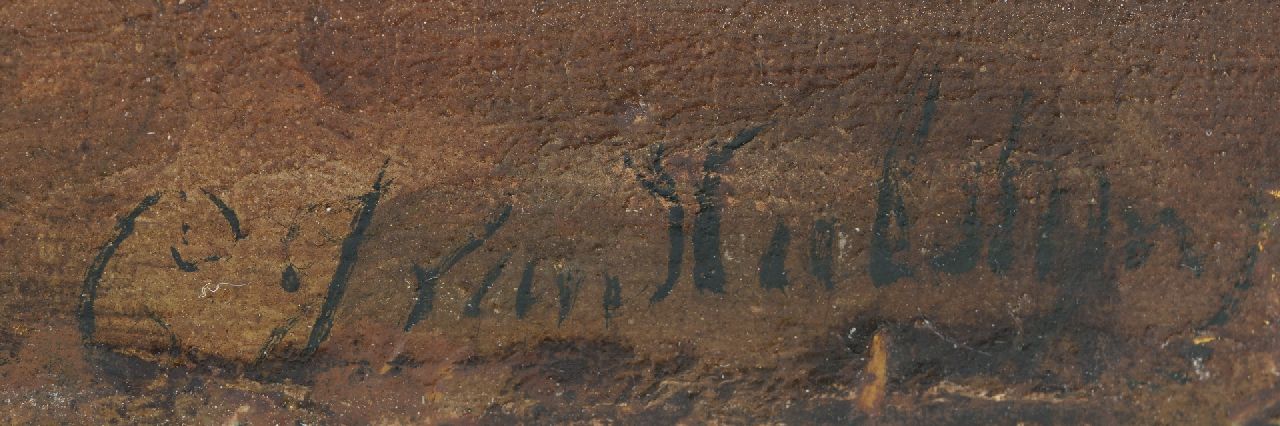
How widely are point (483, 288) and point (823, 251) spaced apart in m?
1.85

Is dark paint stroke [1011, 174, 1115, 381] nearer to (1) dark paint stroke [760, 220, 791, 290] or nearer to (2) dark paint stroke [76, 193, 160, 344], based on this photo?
(1) dark paint stroke [760, 220, 791, 290]

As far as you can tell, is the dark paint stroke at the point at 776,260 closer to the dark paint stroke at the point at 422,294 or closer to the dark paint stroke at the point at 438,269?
the dark paint stroke at the point at 438,269

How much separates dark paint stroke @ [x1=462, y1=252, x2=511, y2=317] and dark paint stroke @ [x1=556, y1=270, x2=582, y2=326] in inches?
12.1

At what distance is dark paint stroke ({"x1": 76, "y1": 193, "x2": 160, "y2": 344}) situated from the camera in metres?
3.66

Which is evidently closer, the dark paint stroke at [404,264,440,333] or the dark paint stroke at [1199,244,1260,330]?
the dark paint stroke at [404,264,440,333]

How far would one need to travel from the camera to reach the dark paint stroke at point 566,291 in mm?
3742

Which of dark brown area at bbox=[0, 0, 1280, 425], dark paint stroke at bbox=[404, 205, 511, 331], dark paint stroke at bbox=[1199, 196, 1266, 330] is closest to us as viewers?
dark brown area at bbox=[0, 0, 1280, 425]

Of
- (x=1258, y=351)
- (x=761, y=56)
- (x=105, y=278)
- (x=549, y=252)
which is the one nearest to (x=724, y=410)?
(x=549, y=252)

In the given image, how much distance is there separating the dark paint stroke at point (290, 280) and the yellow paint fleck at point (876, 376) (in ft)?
10.3

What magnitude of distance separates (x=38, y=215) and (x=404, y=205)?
1.92 meters

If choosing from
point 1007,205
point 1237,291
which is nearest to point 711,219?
point 1007,205

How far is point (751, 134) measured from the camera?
12.0 ft

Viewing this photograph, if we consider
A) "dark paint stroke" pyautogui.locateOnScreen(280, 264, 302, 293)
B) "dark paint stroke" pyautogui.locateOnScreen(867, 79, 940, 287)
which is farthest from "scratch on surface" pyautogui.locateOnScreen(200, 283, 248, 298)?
"dark paint stroke" pyautogui.locateOnScreen(867, 79, 940, 287)

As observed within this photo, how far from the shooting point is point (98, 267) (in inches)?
146
